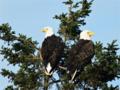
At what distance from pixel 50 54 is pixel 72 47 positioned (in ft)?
2.62

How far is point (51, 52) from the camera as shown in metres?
18.9

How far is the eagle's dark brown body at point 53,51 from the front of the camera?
1837 centimetres

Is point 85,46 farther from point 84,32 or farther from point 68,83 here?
point 68,83

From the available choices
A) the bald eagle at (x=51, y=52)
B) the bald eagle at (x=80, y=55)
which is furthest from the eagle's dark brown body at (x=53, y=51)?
the bald eagle at (x=80, y=55)

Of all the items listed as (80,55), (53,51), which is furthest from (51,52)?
(80,55)

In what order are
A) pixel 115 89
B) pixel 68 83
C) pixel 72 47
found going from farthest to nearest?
1. pixel 72 47
2. pixel 115 89
3. pixel 68 83

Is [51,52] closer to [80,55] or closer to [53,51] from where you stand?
[53,51]

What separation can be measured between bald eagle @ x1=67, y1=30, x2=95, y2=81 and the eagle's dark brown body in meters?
→ 0.30

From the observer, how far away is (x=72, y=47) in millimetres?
18438

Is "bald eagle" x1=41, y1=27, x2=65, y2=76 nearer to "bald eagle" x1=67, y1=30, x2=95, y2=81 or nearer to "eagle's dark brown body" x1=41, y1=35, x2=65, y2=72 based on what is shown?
"eagle's dark brown body" x1=41, y1=35, x2=65, y2=72

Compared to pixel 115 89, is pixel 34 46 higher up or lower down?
higher up

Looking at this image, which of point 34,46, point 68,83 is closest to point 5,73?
point 34,46

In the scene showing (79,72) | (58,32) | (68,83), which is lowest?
(68,83)

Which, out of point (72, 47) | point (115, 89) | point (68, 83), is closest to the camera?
point (68, 83)
